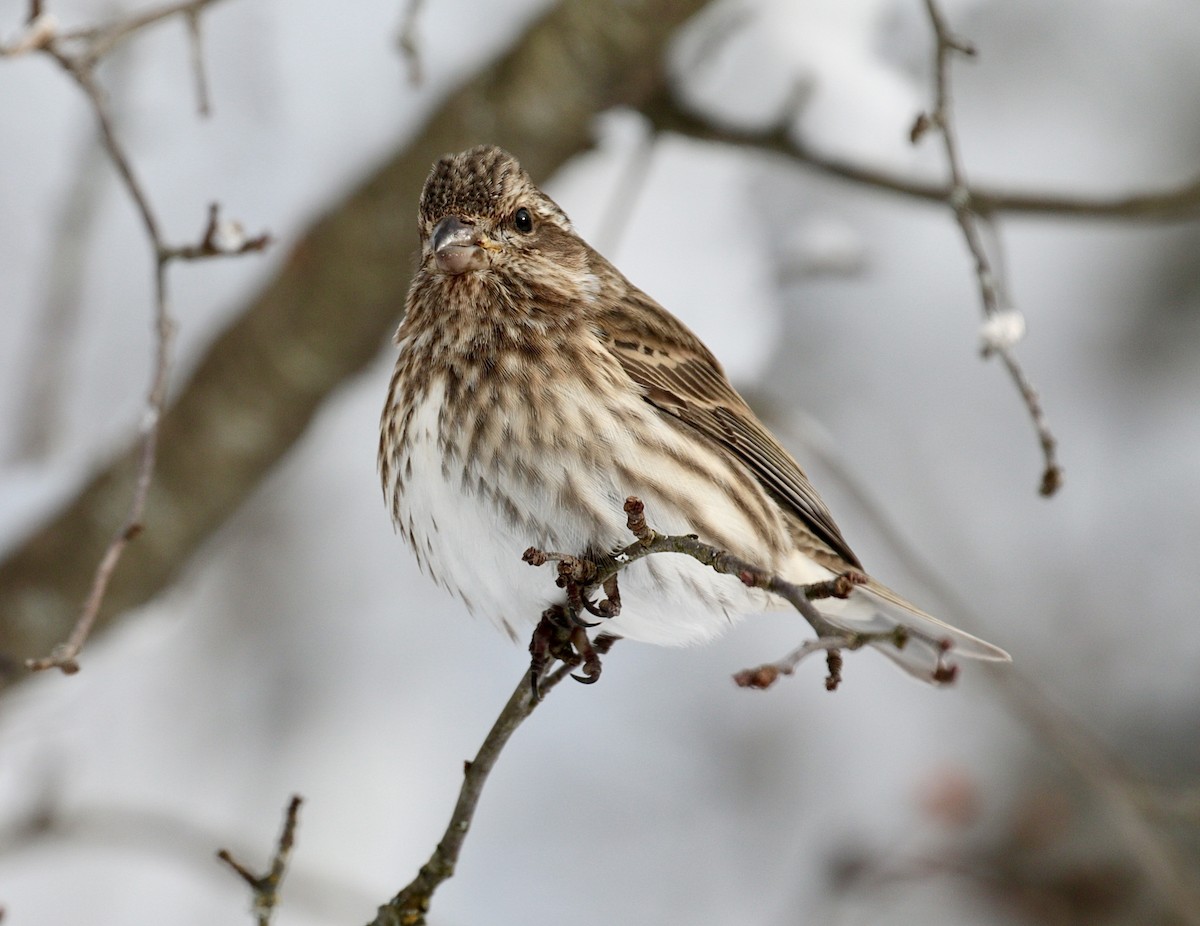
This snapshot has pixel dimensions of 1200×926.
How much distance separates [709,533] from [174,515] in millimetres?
2861

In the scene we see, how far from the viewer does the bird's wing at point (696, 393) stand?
4266 millimetres

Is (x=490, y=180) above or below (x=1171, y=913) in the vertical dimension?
below

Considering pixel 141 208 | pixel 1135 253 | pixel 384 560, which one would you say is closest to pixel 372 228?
pixel 141 208

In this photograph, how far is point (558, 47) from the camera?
5598 mm

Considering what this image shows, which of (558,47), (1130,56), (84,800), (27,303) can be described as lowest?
(84,800)

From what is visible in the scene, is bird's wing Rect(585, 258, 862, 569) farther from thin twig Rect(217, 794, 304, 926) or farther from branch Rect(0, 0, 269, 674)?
thin twig Rect(217, 794, 304, 926)

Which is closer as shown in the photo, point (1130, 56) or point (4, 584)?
point (4, 584)

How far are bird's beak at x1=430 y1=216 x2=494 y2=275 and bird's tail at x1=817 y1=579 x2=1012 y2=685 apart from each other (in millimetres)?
1421

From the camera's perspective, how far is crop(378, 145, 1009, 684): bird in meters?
3.81

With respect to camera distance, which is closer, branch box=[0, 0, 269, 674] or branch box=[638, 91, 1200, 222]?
branch box=[0, 0, 269, 674]

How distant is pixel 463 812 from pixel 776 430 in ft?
11.6

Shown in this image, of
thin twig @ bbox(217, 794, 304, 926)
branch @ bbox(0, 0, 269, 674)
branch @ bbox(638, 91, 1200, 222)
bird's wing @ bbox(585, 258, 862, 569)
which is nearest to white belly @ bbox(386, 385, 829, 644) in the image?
bird's wing @ bbox(585, 258, 862, 569)

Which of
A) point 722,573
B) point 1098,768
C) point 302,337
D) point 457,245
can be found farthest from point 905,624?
point 302,337

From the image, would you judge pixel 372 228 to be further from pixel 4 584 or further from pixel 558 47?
pixel 4 584
